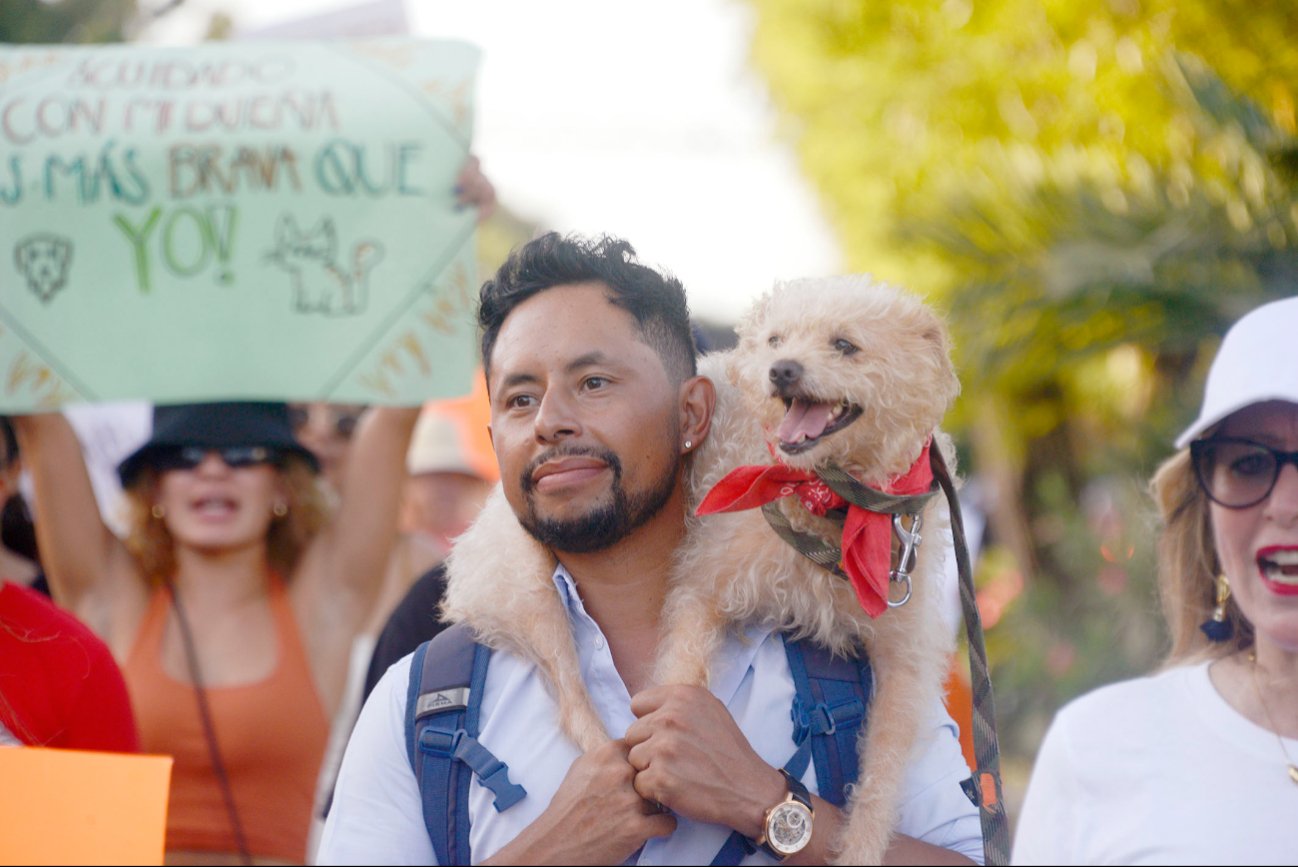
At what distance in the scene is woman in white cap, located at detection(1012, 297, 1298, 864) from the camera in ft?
6.96

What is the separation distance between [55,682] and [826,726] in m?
1.50

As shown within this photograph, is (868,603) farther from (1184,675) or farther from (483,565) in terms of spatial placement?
(483,565)

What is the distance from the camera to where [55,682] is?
103 inches

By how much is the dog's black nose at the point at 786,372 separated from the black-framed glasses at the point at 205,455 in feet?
7.60

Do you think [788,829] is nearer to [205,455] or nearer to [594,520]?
[594,520]

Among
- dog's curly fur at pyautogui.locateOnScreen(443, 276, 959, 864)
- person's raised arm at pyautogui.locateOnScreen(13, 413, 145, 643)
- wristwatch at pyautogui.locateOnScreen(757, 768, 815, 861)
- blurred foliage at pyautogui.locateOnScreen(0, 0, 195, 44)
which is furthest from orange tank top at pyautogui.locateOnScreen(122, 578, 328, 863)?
blurred foliage at pyautogui.locateOnScreen(0, 0, 195, 44)

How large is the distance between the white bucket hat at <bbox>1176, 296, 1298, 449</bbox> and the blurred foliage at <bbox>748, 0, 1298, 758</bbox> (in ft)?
2.48

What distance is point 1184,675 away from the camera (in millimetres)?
2371

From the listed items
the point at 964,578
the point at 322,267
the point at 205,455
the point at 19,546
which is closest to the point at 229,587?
the point at 205,455

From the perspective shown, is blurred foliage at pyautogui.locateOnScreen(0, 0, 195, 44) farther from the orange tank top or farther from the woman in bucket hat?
the orange tank top

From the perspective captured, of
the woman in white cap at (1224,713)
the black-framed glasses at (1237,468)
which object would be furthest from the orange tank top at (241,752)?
the black-framed glasses at (1237,468)

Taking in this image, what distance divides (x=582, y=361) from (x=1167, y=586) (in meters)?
1.23

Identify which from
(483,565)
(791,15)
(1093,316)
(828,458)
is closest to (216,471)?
(483,565)

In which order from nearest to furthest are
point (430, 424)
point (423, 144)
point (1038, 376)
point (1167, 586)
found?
point (1167, 586) → point (423, 144) → point (1038, 376) → point (430, 424)
